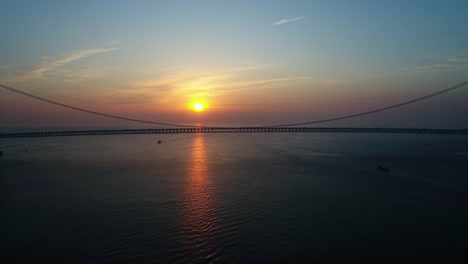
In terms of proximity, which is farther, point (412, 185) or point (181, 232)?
point (412, 185)

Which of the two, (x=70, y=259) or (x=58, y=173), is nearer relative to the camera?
(x=70, y=259)

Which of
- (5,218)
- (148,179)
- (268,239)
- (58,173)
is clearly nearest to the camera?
(268,239)

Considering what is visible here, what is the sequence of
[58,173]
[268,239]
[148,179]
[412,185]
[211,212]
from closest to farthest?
1. [268,239]
2. [211,212]
3. [412,185]
4. [148,179]
5. [58,173]

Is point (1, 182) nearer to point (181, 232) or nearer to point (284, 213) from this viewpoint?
point (181, 232)

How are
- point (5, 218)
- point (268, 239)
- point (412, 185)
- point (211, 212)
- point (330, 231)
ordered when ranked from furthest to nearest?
point (412, 185) < point (211, 212) < point (5, 218) < point (330, 231) < point (268, 239)

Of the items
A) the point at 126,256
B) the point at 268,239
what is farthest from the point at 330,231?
the point at 126,256

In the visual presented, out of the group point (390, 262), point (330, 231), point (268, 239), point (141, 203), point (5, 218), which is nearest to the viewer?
point (390, 262)

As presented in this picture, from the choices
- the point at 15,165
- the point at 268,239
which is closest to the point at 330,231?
the point at 268,239

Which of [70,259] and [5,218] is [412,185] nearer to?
[70,259]

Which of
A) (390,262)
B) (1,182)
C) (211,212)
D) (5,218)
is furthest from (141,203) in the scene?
(1,182)
